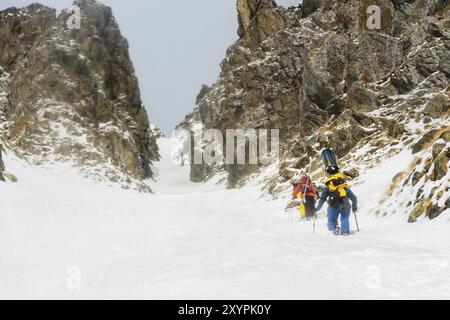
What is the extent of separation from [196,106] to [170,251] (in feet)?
325

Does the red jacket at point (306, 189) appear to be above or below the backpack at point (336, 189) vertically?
below

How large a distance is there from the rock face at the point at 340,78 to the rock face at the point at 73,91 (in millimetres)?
15372

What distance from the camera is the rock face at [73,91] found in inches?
2179

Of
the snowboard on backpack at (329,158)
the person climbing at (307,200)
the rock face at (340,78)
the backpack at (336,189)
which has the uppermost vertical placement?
the rock face at (340,78)

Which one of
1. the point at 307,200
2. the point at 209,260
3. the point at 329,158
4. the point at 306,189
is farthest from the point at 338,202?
the point at 209,260

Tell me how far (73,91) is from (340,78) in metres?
37.4

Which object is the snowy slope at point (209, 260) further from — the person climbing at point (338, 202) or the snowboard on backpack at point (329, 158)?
the snowboard on backpack at point (329, 158)

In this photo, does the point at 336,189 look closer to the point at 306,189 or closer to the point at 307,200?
the point at 307,200

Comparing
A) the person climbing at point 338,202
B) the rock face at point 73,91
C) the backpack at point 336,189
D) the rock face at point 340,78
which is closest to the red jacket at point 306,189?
the rock face at point 340,78

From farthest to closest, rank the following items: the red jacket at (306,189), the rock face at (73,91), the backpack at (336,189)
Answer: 1. the rock face at (73,91)
2. the red jacket at (306,189)
3. the backpack at (336,189)

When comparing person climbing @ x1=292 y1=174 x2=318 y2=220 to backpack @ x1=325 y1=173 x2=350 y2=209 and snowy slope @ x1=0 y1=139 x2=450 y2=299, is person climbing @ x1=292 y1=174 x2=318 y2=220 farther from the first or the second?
backpack @ x1=325 y1=173 x2=350 y2=209

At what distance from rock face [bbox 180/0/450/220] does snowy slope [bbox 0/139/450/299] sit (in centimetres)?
698
